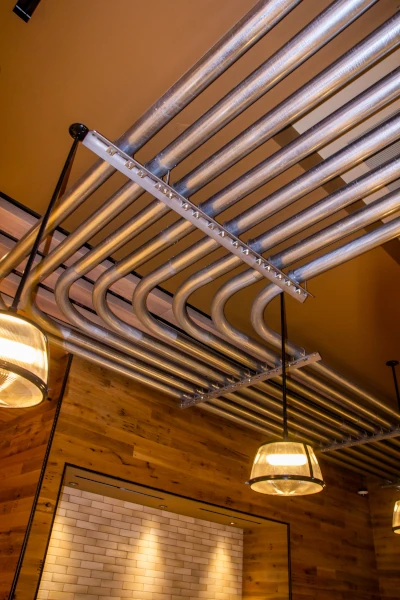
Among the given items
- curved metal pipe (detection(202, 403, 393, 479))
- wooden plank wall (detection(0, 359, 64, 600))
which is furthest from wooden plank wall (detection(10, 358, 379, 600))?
curved metal pipe (detection(202, 403, 393, 479))

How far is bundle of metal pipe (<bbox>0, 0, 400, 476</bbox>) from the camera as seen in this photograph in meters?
1.88

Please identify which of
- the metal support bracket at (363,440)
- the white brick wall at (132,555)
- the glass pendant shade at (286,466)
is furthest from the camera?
the metal support bracket at (363,440)

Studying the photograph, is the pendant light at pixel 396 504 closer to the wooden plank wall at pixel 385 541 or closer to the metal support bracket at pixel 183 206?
the metal support bracket at pixel 183 206

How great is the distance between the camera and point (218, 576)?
5.34 meters

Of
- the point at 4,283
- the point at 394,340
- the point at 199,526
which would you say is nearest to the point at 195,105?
the point at 4,283

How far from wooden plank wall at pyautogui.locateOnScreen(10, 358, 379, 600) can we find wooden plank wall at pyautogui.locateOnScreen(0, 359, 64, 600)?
0.11m

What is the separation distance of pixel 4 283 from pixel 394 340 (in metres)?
3.08

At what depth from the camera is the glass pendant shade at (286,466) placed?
8.44ft

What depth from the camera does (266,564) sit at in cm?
546

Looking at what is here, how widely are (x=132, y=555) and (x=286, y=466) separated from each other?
8.92ft

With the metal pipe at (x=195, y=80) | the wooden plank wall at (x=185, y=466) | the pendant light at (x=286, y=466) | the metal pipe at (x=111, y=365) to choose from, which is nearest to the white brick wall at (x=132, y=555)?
the wooden plank wall at (x=185, y=466)

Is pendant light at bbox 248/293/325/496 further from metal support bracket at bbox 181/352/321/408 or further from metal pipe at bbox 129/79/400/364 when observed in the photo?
metal pipe at bbox 129/79/400/364

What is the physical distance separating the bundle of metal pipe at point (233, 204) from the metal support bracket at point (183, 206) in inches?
2.3

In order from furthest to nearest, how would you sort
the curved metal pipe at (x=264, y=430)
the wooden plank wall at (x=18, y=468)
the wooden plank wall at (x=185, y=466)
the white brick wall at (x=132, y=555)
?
the curved metal pipe at (x=264, y=430)
the white brick wall at (x=132, y=555)
the wooden plank wall at (x=185, y=466)
the wooden plank wall at (x=18, y=468)
